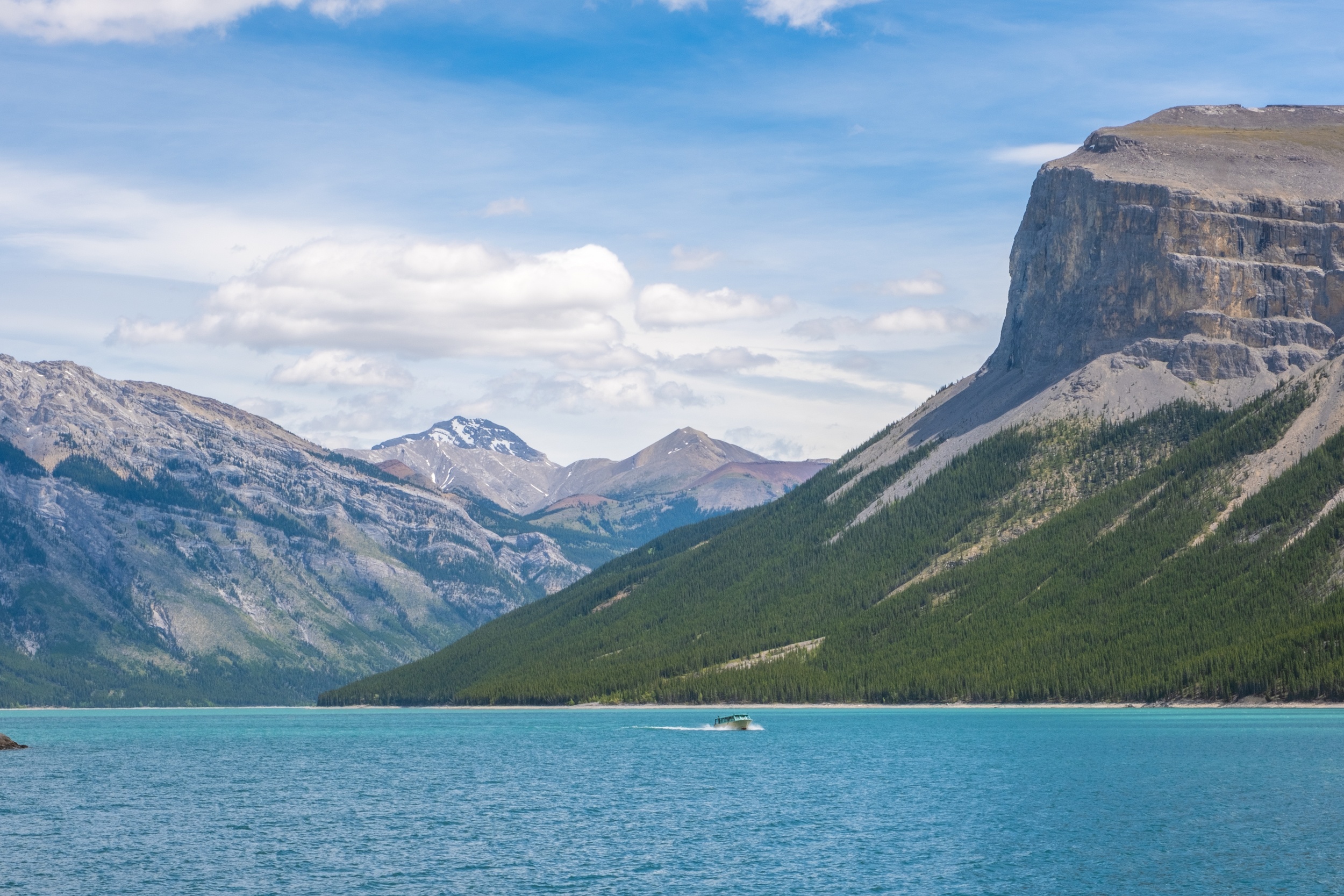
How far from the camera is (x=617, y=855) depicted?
8681cm

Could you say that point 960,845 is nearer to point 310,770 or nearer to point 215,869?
point 215,869

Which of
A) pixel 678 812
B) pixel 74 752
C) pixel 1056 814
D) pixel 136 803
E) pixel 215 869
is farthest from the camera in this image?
pixel 74 752

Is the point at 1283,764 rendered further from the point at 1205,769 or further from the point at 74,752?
the point at 74,752

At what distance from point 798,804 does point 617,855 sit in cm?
2859

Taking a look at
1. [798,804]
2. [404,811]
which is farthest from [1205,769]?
[404,811]

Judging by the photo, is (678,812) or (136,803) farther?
(136,803)

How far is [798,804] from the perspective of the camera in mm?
111438

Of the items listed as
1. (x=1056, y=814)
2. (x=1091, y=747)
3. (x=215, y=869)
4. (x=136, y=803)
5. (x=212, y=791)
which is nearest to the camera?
(x=215, y=869)

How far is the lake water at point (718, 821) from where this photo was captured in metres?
77.5

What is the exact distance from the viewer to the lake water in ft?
254

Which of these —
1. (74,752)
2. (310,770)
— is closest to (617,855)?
(310,770)

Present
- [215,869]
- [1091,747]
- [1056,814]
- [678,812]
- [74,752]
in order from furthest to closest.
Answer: [74,752] < [1091,747] < [678,812] < [1056,814] < [215,869]

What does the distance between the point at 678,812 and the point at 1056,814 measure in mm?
29422

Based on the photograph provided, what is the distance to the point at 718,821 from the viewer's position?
337 ft
